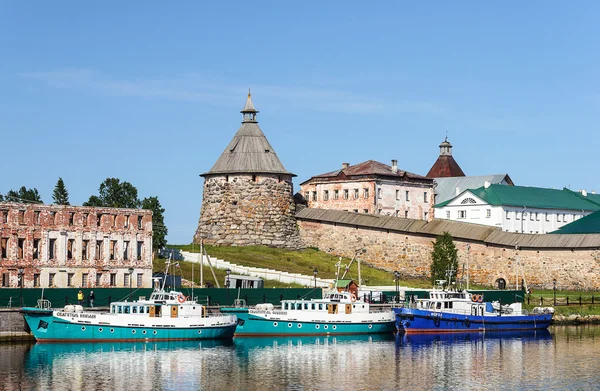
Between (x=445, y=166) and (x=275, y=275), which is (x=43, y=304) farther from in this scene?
(x=445, y=166)

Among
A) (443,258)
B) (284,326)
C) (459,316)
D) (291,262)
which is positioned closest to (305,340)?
(284,326)

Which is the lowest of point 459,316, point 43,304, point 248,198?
point 459,316

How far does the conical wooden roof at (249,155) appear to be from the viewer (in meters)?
92.9

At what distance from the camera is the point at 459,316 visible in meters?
67.1

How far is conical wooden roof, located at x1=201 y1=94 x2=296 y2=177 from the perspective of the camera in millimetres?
92875

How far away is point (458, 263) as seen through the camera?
8812 centimetres

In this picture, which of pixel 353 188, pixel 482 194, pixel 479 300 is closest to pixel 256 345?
pixel 479 300

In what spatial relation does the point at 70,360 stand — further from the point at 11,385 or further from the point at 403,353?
the point at 403,353

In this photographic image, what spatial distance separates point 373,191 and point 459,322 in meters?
36.0

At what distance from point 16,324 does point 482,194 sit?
60.5 metres

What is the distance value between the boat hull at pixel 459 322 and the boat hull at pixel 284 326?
360cm

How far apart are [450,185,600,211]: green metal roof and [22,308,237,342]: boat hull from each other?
5376 cm

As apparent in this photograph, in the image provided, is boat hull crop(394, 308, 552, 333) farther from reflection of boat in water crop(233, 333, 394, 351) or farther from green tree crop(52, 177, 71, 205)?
green tree crop(52, 177, 71, 205)

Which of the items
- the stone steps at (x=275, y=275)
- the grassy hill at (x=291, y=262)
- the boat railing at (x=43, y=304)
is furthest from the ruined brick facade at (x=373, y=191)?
the boat railing at (x=43, y=304)
